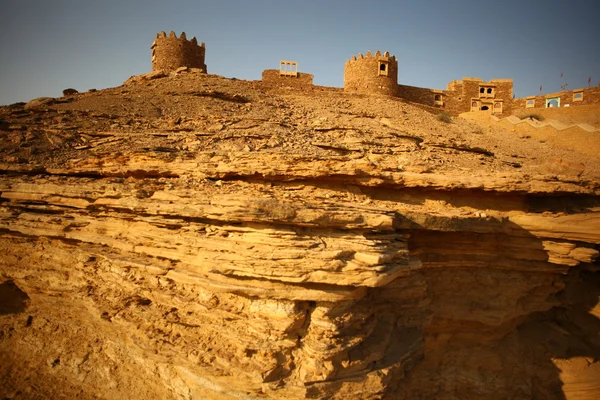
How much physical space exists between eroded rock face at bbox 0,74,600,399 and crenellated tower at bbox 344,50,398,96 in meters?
9.23

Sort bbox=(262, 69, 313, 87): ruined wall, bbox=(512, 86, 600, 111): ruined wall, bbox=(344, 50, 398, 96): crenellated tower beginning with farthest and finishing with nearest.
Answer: bbox=(512, 86, 600, 111): ruined wall, bbox=(344, 50, 398, 96): crenellated tower, bbox=(262, 69, 313, 87): ruined wall

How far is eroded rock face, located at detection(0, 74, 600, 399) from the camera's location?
17.4ft

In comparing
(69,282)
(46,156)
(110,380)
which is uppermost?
(46,156)

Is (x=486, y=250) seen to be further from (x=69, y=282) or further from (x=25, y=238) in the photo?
(x=25, y=238)

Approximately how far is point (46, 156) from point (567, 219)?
11763mm

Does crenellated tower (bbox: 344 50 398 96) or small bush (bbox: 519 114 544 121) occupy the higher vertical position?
crenellated tower (bbox: 344 50 398 96)

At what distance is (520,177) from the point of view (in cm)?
741

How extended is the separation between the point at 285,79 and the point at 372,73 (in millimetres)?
4825

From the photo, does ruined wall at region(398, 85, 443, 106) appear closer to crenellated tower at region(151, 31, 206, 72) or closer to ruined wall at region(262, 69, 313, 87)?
ruined wall at region(262, 69, 313, 87)

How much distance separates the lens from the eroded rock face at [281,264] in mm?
5289

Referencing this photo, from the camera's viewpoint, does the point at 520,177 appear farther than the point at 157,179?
Yes

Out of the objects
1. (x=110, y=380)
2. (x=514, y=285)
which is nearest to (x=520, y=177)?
(x=514, y=285)

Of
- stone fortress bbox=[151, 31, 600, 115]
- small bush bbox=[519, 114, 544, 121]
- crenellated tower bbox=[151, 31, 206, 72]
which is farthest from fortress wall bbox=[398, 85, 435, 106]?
crenellated tower bbox=[151, 31, 206, 72]

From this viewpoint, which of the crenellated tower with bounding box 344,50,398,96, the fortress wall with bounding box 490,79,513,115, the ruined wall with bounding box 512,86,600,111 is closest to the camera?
the crenellated tower with bounding box 344,50,398,96
